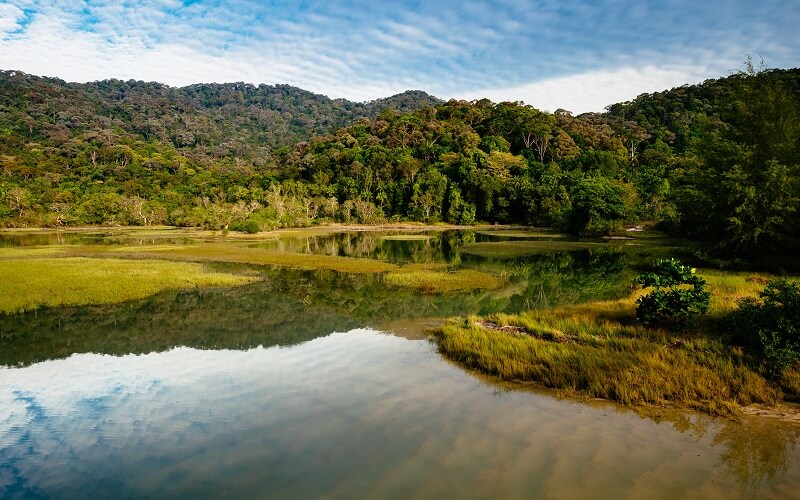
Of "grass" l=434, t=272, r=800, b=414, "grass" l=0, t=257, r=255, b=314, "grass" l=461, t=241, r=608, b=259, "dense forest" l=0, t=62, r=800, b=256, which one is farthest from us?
"grass" l=461, t=241, r=608, b=259

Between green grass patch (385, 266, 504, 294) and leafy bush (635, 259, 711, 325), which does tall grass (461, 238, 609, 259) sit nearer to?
green grass patch (385, 266, 504, 294)

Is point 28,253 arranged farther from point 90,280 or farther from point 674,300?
point 674,300

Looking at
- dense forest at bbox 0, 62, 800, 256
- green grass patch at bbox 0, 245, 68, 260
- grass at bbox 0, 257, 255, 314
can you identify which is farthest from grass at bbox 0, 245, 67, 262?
dense forest at bbox 0, 62, 800, 256

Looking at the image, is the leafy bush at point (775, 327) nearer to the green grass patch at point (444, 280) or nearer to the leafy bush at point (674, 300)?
the leafy bush at point (674, 300)

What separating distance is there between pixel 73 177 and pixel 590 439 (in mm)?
140771

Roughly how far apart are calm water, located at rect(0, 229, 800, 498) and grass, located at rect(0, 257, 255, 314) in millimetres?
5111

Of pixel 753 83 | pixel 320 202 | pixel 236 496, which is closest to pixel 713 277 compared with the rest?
pixel 753 83

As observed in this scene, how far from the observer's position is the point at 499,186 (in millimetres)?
101188

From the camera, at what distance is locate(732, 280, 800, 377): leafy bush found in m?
10.2

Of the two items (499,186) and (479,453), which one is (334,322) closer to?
(479,453)

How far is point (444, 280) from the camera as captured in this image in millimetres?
27297

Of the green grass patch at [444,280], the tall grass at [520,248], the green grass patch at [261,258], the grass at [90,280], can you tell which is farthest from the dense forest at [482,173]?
the grass at [90,280]

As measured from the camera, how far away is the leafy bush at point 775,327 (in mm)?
10172

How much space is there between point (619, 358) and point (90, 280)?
2798 cm
